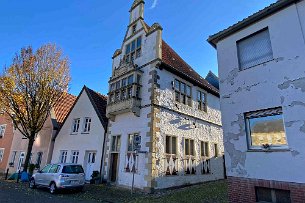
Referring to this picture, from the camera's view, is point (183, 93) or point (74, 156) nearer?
point (183, 93)

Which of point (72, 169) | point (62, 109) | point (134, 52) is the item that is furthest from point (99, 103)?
point (72, 169)

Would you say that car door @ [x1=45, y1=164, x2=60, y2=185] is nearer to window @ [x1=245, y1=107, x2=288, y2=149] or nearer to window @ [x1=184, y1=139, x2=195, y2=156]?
window @ [x1=184, y1=139, x2=195, y2=156]

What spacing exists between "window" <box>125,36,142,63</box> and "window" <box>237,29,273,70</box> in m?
9.37

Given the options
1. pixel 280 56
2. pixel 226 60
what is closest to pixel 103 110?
pixel 226 60

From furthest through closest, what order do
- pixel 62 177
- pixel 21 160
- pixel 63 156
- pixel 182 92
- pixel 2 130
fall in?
1. pixel 2 130
2. pixel 21 160
3. pixel 63 156
4. pixel 182 92
5. pixel 62 177

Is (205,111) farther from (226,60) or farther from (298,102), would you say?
(298,102)

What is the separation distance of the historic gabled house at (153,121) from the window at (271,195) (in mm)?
6623

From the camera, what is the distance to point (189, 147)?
16.7 meters

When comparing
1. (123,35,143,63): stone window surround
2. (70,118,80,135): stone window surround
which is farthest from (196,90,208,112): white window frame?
(70,118,80,135): stone window surround

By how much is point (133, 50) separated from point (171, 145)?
8.41 meters

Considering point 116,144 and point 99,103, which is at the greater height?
point 99,103

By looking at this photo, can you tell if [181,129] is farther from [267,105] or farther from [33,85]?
[33,85]

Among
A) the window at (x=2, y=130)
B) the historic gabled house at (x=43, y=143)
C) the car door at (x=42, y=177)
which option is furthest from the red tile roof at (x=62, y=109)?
the window at (x=2, y=130)

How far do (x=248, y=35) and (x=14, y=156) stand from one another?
95.5 ft
